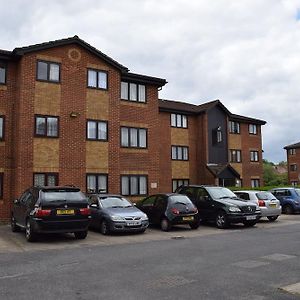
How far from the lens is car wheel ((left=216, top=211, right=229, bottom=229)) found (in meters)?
16.5

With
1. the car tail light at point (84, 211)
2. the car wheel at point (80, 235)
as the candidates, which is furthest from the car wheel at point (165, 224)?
the car tail light at point (84, 211)

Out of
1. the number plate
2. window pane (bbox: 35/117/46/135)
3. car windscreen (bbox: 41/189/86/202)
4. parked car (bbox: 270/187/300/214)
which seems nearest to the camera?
the number plate

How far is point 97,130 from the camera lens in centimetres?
2111

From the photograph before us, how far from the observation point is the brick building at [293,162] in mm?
60275

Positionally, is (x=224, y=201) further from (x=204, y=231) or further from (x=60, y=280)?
(x=60, y=280)

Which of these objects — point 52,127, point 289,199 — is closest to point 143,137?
point 52,127

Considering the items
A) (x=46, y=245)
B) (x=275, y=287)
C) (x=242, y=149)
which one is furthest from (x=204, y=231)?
(x=242, y=149)

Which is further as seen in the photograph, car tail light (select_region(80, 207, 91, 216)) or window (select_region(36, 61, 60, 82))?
window (select_region(36, 61, 60, 82))

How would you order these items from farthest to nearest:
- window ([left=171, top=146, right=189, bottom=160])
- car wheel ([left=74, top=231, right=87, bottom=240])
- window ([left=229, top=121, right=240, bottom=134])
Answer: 1. window ([left=229, top=121, right=240, bottom=134])
2. window ([left=171, top=146, right=189, bottom=160])
3. car wheel ([left=74, top=231, right=87, bottom=240])

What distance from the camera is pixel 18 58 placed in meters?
19.5

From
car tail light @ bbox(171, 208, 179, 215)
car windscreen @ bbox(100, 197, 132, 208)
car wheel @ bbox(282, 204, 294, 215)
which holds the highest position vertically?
car windscreen @ bbox(100, 197, 132, 208)

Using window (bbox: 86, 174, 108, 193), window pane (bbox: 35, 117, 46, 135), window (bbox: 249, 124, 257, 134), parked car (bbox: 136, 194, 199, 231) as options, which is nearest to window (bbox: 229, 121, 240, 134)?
window (bbox: 249, 124, 257, 134)

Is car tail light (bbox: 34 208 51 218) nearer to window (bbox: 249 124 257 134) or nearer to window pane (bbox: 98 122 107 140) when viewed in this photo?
window pane (bbox: 98 122 107 140)

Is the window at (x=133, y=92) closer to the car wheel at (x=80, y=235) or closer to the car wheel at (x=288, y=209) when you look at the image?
the car wheel at (x=288, y=209)
